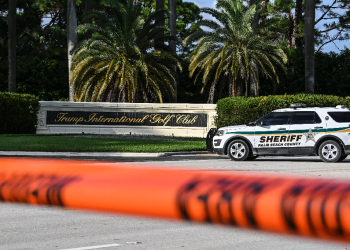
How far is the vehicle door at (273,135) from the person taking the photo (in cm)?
1717

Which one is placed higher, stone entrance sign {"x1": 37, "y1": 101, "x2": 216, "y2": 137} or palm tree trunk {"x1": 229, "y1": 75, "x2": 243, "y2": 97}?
palm tree trunk {"x1": 229, "y1": 75, "x2": 243, "y2": 97}

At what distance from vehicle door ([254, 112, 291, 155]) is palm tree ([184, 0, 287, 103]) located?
1172 cm

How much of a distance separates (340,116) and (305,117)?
108 cm

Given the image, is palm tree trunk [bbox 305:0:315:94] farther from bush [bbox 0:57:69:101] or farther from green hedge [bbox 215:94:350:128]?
→ bush [bbox 0:57:69:101]

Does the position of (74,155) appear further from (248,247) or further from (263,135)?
(248,247)

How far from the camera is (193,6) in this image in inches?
2152

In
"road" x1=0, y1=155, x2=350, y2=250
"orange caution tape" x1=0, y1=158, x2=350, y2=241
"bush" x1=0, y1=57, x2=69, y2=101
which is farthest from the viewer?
"bush" x1=0, y1=57, x2=69, y2=101

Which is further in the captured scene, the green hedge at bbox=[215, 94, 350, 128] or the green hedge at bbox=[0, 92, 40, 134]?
the green hedge at bbox=[0, 92, 40, 134]

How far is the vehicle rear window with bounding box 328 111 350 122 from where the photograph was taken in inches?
663

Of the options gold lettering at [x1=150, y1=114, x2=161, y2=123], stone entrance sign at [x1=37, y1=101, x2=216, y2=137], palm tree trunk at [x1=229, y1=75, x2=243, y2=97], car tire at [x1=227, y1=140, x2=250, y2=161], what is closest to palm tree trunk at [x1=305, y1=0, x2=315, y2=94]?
palm tree trunk at [x1=229, y1=75, x2=243, y2=97]

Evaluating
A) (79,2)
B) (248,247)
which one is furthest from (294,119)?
(79,2)

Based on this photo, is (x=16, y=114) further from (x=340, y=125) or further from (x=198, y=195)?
(x=198, y=195)

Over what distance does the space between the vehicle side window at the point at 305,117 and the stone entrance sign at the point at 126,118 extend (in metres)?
12.4

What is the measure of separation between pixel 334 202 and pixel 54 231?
6.09m
